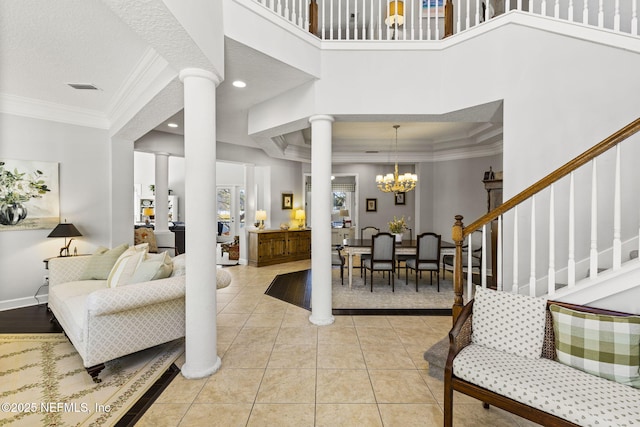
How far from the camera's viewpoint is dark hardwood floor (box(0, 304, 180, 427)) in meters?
1.94

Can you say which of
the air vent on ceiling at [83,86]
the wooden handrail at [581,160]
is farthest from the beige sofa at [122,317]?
the wooden handrail at [581,160]

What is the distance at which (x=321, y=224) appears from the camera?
137 inches

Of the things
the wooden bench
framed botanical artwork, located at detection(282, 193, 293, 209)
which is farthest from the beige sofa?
framed botanical artwork, located at detection(282, 193, 293, 209)

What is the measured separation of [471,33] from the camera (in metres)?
3.16

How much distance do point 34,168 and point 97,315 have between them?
10.6 ft

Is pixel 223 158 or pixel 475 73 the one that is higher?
pixel 475 73

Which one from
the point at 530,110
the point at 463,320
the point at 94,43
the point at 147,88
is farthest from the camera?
the point at 147,88

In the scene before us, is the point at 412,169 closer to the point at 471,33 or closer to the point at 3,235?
the point at 471,33

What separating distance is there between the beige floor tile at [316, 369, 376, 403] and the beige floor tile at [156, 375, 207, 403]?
93 centimetres

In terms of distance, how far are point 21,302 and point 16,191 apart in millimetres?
1525

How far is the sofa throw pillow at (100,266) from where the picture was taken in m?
3.44

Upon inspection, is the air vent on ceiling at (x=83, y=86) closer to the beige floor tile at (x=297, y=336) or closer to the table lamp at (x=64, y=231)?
the table lamp at (x=64, y=231)

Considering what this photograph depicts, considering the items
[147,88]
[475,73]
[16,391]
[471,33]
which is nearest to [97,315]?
[16,391]

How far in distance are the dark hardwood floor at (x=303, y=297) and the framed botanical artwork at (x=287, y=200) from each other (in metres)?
2.07
